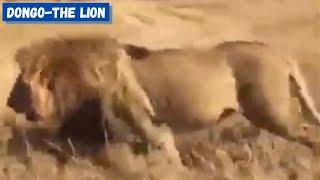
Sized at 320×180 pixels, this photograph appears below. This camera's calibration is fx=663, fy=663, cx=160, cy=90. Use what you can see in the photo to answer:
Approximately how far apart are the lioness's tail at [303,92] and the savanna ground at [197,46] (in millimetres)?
18

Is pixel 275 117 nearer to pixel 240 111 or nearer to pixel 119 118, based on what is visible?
pixel 240 111

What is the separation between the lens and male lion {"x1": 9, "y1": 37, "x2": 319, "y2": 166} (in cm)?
95

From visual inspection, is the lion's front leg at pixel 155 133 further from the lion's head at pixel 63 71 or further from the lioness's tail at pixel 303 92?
the lioness's tail at pixel 303 92

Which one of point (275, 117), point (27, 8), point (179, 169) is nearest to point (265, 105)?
point (275, 117)

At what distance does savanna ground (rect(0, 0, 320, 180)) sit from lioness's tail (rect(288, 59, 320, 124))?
2 centimetres

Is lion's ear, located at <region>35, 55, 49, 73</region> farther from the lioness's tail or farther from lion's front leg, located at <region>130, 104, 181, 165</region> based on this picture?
the lioness's tail

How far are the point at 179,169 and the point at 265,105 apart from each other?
0.50 ft

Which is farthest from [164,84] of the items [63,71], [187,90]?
[63,71]

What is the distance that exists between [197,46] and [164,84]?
0.07m

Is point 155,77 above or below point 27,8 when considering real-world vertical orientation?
below

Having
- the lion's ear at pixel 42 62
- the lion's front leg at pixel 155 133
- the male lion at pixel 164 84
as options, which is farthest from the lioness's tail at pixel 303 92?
the lion's ear at pixel 42 62

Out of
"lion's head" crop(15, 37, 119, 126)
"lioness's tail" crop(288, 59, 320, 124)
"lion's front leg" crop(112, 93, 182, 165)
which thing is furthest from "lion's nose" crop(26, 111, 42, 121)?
"lioness's tail" crop(288, 59, 320, 124)

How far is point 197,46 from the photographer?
96 centimetres

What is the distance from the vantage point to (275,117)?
0.95 meters
